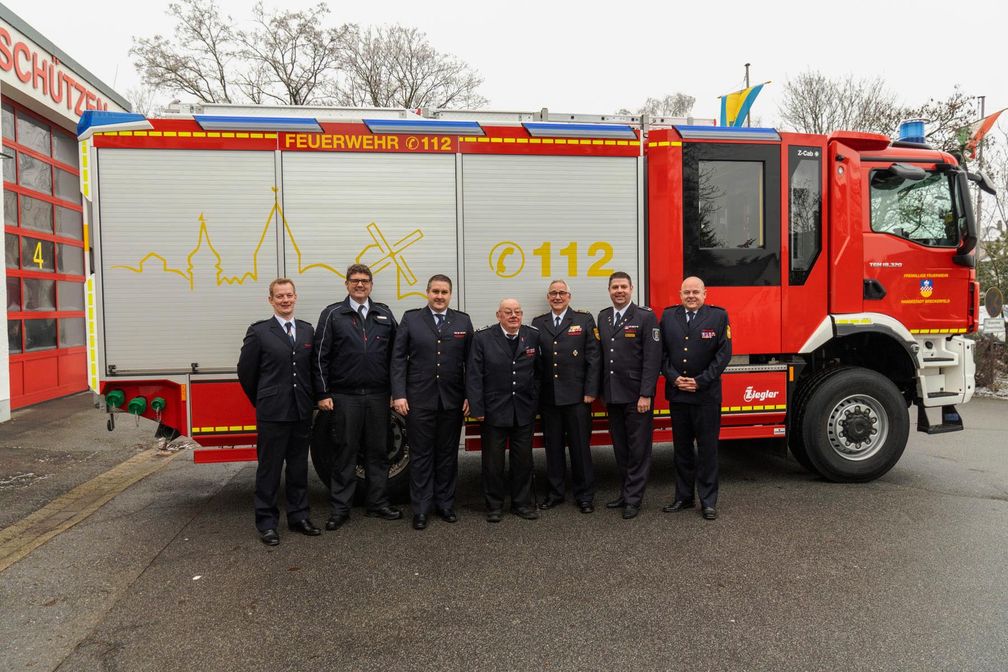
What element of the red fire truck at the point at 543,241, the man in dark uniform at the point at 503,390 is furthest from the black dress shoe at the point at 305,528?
the man in dark uniform at the point at 503,390

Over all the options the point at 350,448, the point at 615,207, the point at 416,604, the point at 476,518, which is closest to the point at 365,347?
the point at 350,448

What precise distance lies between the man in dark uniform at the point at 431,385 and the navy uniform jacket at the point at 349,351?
0.13 meters

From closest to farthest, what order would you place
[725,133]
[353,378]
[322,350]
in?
[322,350] → [353,378] → [725,133]

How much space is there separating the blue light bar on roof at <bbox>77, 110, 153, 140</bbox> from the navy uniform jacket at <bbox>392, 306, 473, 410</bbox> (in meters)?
2.33

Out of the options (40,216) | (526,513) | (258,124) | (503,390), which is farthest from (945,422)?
(40,216)

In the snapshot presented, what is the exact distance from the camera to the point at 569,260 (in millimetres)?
5230

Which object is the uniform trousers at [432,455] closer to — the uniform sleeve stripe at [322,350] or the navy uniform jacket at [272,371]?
the uniform sleeve stripe at [322,350]

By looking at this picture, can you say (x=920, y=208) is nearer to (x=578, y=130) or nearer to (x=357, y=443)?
(x=578, y=130)

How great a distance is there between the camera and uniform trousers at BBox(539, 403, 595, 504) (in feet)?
16.2

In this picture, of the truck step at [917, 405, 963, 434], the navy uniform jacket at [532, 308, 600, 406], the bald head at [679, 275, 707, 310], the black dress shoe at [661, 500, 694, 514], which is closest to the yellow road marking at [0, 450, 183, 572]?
the navy uniform jacket at [532, 308, 600, 406]

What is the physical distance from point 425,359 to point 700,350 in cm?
200

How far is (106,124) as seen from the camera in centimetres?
468

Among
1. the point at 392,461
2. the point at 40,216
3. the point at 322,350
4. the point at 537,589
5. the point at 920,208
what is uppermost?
the point at 40,216

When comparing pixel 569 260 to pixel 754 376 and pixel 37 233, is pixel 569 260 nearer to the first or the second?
pixel 754 376
